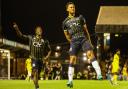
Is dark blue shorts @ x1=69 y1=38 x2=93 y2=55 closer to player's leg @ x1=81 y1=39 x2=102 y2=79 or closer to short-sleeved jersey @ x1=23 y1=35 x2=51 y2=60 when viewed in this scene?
player's leg @ x1=81 y1=39 x2=102 y2=79

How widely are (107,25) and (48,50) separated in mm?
24381

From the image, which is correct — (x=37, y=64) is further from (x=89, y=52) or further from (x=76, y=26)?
(x=89, y=52)

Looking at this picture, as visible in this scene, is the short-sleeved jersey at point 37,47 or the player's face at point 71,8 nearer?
the player's face at point 71,8

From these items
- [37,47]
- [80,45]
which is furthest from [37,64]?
[80,45]

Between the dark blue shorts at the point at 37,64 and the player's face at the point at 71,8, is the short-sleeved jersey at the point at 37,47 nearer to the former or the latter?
the dark blue shorts at the point at 37,64

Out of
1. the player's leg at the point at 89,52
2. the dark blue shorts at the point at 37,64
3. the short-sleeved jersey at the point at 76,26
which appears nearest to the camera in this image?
the player's leg at the point at 89,52

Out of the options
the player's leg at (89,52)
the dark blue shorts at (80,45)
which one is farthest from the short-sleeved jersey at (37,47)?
the player's leg at (89,52)

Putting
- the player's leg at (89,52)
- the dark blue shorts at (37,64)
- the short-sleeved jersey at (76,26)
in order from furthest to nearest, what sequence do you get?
the dark blue shorts at (37,64) < the short-sleeved jersey at (76,26) < the player's leg at (89,52)

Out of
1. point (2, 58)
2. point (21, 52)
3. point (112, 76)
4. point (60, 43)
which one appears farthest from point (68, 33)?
point (60, 43)

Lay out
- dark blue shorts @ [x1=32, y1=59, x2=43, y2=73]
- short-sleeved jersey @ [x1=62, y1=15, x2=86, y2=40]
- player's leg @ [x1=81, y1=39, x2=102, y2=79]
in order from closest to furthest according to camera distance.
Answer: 1. player's leg @ [x1=81, y1=39, x2=102, y2=79]
2. short-sleeved jersey @ [x1=62, y1=15, x2=86, y2=40]
3. dark blue shorts @ [x1=32, y1=59, x2=43, y2=73]

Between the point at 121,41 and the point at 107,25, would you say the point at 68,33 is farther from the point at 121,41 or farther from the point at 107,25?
the point at 121,41

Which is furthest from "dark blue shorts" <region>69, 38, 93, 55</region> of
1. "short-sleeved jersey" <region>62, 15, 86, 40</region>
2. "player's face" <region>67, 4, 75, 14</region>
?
"player's face" <region>67, 4, 75, 14</region>

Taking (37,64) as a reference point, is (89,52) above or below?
above

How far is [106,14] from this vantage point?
41469mm
